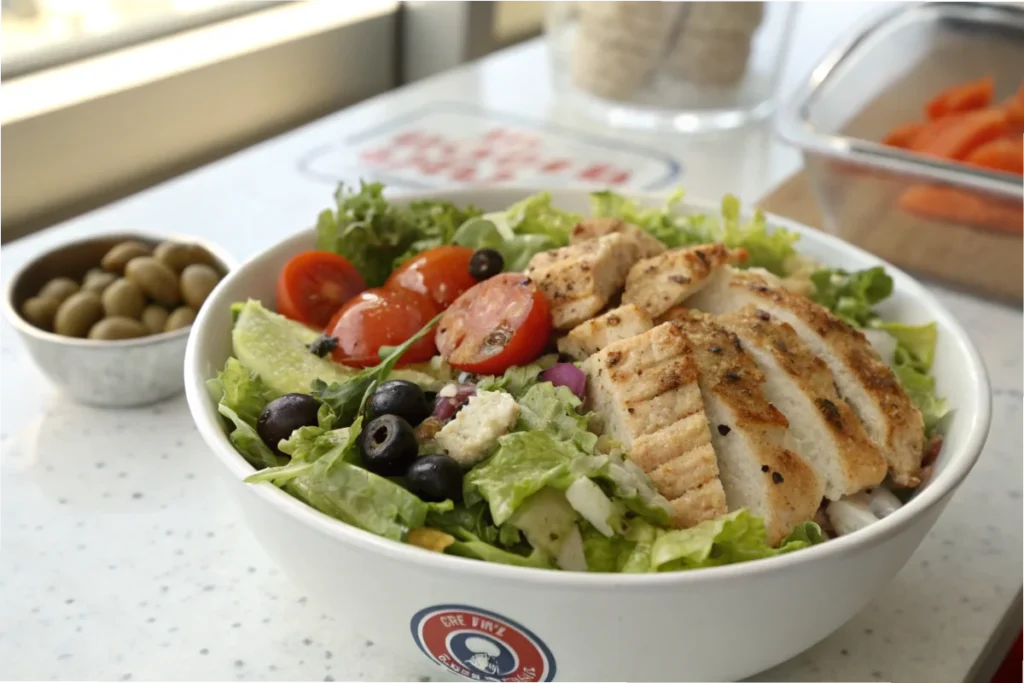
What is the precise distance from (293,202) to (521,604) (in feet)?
5.86

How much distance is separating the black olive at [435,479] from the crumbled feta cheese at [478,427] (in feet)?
0.12

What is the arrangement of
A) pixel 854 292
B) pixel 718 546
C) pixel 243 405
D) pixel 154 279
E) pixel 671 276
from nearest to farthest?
1. pixel 718 546
2. pixel 243 405
3. pixel 671 276
4. pixel 854 292
5. pixel 154 279

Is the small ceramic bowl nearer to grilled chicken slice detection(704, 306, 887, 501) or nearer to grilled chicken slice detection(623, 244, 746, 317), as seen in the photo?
grilled chicken slice detection(623, 244, 746, 317)

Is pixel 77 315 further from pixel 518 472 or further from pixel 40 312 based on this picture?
pixel 518 472

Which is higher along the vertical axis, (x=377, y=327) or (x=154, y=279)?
(x=377, y=327)

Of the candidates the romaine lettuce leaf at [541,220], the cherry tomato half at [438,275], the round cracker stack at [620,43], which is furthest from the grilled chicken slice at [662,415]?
the round cracker stack at [620,43]

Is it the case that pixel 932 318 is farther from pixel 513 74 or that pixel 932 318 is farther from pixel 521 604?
pixel 513 74

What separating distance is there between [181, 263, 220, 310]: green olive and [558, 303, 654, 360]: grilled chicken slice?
741mm

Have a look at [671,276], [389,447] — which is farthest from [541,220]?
[389,447]

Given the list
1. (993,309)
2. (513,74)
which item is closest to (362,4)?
(513,74)

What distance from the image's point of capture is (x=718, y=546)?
1142 millimetres

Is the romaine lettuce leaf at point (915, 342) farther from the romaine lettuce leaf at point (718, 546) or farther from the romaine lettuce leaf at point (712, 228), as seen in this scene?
the romaine lettuce leaf at point (718, 546)

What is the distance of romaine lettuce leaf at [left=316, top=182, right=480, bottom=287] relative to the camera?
1.75 metres

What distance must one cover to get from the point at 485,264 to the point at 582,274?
173mm
